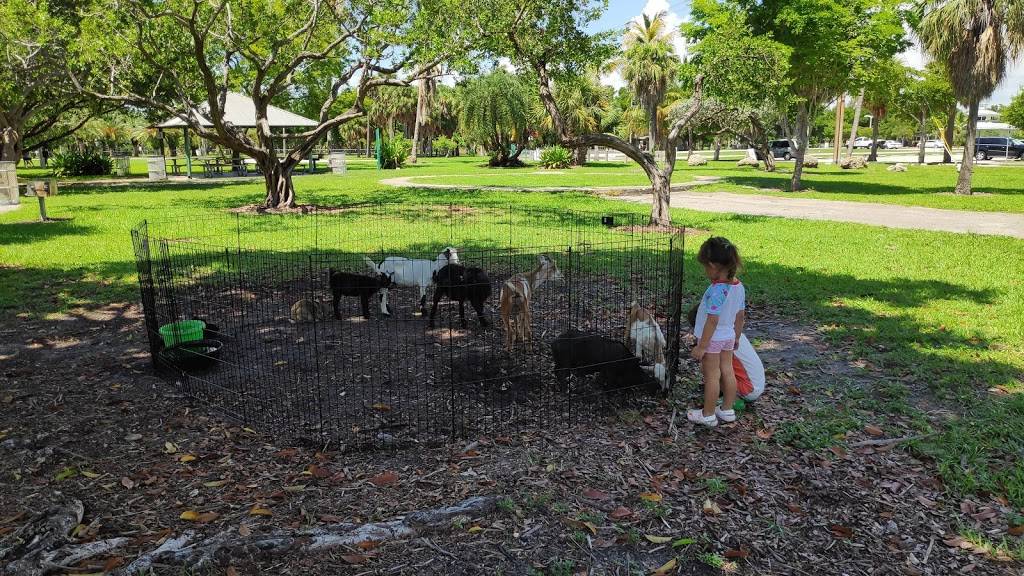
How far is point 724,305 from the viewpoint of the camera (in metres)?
4.43

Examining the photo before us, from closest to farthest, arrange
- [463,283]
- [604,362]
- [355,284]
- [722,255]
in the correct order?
1. [722,255]
2. [604,362]
3. [463,283]
4. [355,284]

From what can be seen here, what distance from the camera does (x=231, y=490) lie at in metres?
3.85

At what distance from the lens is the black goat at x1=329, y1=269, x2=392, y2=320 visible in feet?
23.0

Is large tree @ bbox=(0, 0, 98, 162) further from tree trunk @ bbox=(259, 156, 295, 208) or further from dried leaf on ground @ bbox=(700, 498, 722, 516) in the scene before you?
dried leaf on ground @ bbox=(700, 498, 722, 516)

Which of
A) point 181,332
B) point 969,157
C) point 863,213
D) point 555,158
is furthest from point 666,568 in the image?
point 555,158

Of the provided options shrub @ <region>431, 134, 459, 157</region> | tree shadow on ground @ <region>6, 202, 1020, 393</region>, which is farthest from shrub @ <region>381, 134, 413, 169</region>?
tree shadow on ground @ <region>6, 202, 1020, 393</region>

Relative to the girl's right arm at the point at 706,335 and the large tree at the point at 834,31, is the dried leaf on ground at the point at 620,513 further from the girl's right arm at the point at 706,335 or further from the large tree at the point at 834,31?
the large tree at the point at 834,31

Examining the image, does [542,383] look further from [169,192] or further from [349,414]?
[169,192]

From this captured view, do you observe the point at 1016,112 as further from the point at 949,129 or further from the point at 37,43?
the point at 37,43

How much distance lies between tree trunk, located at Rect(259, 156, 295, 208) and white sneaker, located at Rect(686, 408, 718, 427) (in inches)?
584

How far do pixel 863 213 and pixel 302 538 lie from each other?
1702cm

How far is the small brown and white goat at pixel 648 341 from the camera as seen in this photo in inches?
200

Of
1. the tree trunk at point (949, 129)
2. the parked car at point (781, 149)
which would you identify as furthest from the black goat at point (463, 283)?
the parked car at point (781, 149)

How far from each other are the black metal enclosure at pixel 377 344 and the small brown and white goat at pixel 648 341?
133 millimetres
